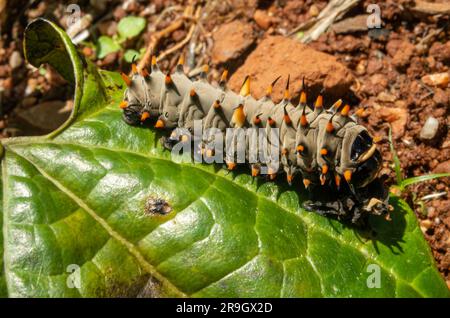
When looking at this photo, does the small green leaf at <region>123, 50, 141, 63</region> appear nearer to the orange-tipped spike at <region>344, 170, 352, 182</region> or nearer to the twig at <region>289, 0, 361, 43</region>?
the twig at <region>289, 0, 361, 43</region>

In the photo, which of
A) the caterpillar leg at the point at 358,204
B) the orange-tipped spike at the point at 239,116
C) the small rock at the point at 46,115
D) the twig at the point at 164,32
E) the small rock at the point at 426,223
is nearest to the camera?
the caterpillar leg at the point at 358,204

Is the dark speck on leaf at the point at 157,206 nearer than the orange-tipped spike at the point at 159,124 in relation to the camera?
Yes

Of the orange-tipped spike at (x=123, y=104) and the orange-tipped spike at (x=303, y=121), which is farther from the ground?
the orange-tipped spike at (x=123, y=104)

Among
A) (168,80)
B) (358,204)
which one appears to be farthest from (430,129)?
(168,80)

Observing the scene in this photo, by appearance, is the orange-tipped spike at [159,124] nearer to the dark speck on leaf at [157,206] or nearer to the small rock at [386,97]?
the dark speck on leaf at [157,206]

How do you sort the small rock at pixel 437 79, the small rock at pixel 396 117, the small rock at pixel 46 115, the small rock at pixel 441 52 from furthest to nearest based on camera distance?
the small rock at pixel 46 115
the small rock at pixel 441 52
the small rock at pixel 437 79
the small rock at pixel 396 117

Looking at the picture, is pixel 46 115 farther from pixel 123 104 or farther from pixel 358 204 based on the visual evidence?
pixel 358 204

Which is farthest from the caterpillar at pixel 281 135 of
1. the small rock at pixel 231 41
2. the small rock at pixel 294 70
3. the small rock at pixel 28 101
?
the small rock at pixel 28 101

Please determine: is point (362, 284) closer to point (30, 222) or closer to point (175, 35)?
point (30, 222)
